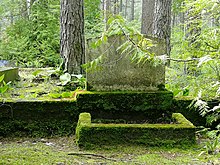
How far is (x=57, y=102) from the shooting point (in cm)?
481

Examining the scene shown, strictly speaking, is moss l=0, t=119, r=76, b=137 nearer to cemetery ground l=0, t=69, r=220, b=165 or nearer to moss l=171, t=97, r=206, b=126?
cemetery ground l=0, t=69, r=220, b=165

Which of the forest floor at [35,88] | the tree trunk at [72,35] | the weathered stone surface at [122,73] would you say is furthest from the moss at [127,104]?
the tree trunk at [72,35]

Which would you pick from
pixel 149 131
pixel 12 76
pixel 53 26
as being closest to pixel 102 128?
pixel 149 131

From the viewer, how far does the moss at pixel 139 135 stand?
3.93m

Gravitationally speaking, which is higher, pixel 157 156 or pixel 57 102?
pixel 57 102

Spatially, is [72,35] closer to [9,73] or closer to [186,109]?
[9,73]

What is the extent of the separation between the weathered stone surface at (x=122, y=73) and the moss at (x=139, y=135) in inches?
38.9

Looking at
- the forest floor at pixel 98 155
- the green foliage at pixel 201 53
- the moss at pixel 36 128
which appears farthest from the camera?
the moss at pixel 36 128

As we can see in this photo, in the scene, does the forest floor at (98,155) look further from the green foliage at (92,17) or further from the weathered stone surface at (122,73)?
the green foliage at (92,17)

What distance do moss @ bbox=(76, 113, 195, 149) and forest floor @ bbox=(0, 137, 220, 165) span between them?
0.11 m

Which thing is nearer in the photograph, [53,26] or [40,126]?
[40,126]

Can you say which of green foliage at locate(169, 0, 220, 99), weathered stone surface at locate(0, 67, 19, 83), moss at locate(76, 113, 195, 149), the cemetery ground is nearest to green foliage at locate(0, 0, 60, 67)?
weathered stone surface at locate(0, 67, 19, 83)

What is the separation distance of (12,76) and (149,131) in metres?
3.77

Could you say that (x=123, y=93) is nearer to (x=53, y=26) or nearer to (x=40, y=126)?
(x=40, y=126)
